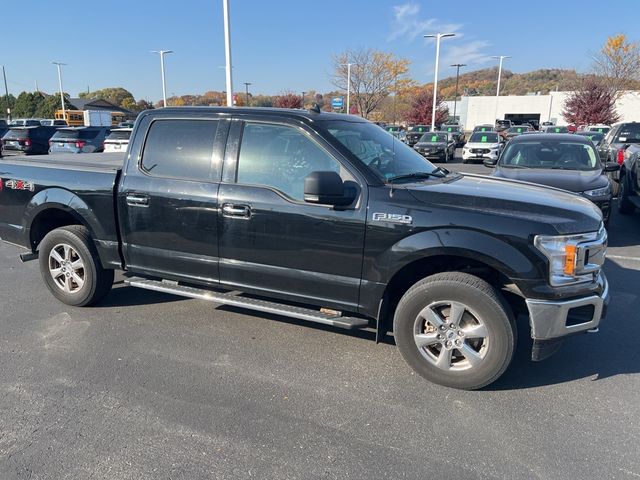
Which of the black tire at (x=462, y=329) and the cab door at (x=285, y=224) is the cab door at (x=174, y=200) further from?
the black tire at (x=462, y=329)

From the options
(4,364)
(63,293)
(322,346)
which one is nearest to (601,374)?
(322,346)

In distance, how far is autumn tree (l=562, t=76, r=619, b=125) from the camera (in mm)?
38844

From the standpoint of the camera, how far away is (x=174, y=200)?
415cm

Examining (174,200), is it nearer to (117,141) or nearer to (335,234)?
(335,234)

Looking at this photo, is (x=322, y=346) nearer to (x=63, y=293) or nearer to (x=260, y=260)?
(x=260, y=260)

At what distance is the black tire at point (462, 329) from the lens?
3.26 metres

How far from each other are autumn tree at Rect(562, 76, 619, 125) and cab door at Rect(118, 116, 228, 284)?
141 ft

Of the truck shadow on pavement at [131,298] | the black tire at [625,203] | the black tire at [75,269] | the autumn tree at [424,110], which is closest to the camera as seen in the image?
the black tire at [75,269]

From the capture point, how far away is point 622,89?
137ft

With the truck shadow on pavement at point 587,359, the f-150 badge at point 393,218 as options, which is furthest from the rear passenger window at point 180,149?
the truck shadow on pavement at point 587,359

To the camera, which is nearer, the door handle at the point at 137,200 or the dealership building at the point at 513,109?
the door handle at the point at 137,200

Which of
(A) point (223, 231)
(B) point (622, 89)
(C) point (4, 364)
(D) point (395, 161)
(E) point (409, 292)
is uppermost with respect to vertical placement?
(B) point (622, 89)

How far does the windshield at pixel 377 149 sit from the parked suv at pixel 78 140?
15.7 m

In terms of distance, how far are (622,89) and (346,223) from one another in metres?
47.9
